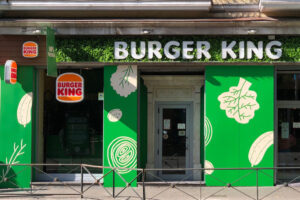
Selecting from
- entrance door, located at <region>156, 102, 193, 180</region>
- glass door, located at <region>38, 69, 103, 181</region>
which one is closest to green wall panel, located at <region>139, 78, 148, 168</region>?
entrance door, located at <region>156, 102, 193, 180</region>

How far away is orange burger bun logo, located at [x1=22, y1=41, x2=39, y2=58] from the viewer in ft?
43.8

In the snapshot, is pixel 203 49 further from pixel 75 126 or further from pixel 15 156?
pixel 15 156

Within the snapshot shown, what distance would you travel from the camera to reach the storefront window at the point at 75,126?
548 inches

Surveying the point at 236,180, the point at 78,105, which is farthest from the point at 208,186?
the point at 78,105

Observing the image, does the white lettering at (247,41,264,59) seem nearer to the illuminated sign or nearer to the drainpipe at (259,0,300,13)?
the illuminated sign

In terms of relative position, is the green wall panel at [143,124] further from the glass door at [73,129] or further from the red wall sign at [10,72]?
the red wall sign at [10,72]

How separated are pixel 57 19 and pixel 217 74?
14.9 ft

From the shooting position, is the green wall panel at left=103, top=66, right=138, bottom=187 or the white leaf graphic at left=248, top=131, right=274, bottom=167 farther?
the green wall panel at left=103, top=66, right=138, bottom=187

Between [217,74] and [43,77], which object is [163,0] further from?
[43,77]

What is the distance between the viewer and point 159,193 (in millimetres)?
12422

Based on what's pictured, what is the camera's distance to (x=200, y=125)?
14.7 m

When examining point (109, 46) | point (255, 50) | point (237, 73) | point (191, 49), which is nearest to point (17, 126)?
point (109, 46)

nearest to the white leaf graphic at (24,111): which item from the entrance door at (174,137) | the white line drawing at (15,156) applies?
the white line drawing at (15,156)

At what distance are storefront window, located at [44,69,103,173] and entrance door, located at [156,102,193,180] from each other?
78.1 inches
